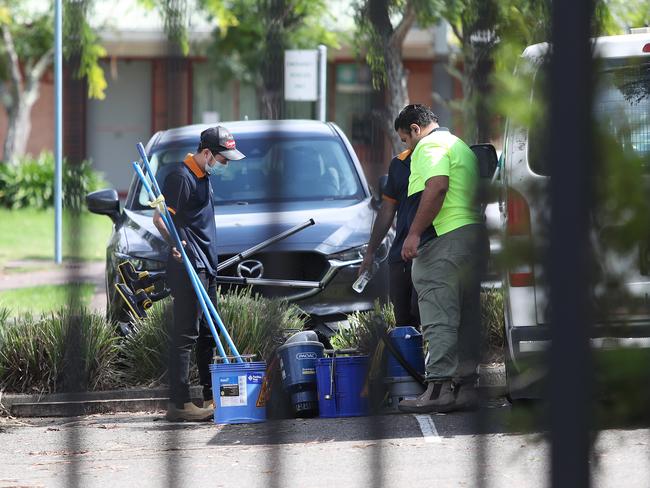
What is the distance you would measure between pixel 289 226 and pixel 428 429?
1.58m

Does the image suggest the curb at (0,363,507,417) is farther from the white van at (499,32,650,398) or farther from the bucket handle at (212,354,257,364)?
the white van at (499,32,650,398)

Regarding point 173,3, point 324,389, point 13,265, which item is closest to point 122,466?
point 324,389

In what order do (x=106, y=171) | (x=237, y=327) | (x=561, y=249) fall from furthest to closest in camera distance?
(x=106, y=171), (x=237, y=327), (x=561, y=249)

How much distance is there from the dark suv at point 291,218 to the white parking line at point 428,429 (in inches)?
33.4

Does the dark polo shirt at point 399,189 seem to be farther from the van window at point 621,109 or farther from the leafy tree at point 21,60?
the leafy tree at point 21,60

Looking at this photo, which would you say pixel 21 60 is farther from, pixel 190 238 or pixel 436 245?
pixel 436 245

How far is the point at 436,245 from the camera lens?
665 centimetres

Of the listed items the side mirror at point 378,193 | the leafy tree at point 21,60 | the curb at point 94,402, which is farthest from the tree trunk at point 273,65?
the leafy tree at point 21,60

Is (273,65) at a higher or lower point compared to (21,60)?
lower

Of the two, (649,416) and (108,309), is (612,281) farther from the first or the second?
(108,309)

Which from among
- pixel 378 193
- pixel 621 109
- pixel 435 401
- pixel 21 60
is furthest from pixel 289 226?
pixel 21 60

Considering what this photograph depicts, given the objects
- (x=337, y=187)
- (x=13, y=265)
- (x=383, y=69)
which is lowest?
(x=13, y=265)

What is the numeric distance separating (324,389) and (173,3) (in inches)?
186

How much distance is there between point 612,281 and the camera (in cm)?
174
